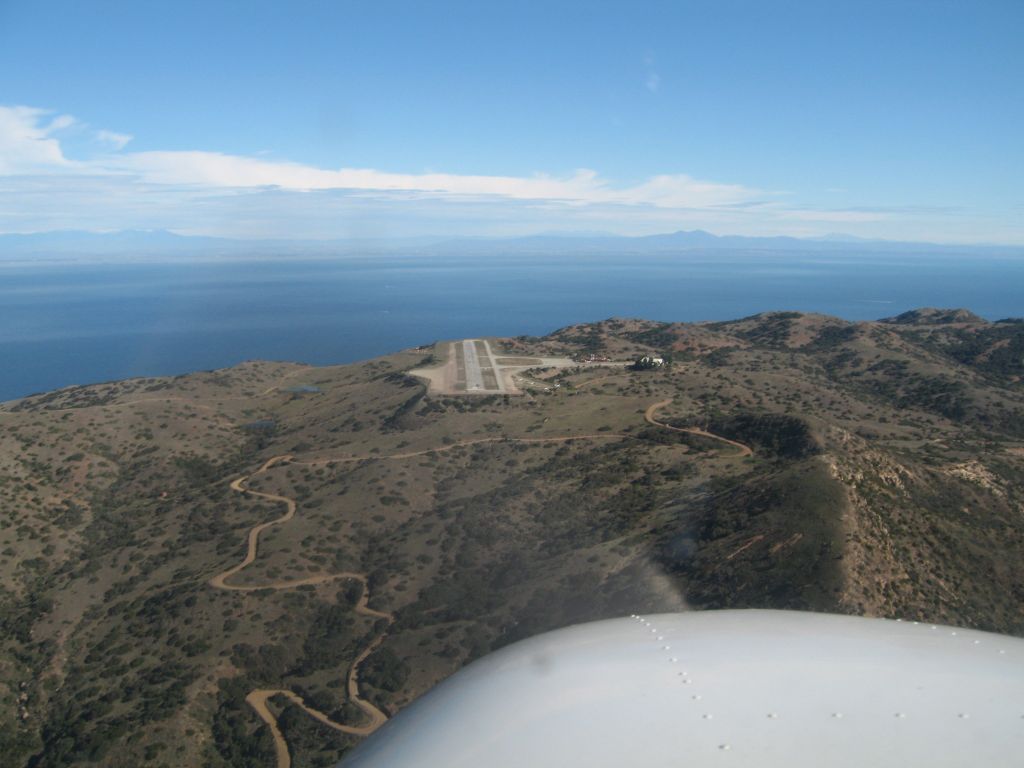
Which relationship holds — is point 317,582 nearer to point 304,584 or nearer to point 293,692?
point 304,584

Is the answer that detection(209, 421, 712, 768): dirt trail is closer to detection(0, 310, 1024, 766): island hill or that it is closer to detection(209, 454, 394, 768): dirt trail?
detection(209, 454, 394, 768): dirt trail

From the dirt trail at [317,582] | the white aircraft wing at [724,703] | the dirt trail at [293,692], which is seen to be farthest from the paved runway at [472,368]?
the white aircraft wing at [724,703]

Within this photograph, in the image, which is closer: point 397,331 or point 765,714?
point 765,714

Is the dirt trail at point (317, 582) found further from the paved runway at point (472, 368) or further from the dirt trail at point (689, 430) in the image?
the paved runway at point (472, 368)

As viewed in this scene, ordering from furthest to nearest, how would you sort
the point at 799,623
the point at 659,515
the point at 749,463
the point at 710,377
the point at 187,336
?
1. the point at 187,336
2. the point at 710,377
3. the point at 749,463
4. the point at 659,515
5. the point at 799,623

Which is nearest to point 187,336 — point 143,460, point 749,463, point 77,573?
point 143,460

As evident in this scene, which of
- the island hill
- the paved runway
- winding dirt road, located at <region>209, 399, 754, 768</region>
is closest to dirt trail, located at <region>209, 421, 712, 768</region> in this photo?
winding dirt road, located at <region>209, 399, 754, 768</region>

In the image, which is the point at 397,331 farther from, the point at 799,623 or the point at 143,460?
the point at 799,623

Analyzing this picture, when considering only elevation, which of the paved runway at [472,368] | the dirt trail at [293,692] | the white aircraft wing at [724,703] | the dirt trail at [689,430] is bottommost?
the dirt trail at [293,692]

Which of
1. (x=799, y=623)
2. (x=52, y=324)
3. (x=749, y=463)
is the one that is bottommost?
(x=52, y=324)
